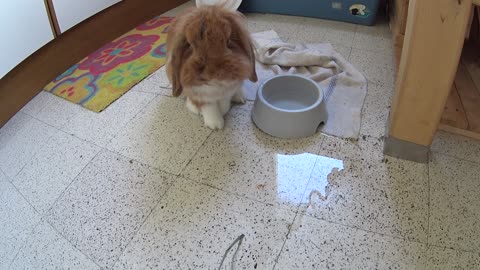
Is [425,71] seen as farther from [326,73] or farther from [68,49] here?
[68,49]

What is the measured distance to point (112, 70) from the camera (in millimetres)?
1917

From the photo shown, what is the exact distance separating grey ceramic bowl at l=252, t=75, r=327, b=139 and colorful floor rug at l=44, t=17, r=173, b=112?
2.21 feet

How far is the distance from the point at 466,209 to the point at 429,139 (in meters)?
0.24

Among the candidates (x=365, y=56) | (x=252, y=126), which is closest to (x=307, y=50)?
(x=365, y=56)

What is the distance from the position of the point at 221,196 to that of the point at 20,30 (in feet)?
3.98

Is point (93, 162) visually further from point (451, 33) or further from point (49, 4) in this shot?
point (451, 33)

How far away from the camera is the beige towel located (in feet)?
5.02

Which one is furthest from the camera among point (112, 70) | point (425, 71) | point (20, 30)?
point (112, 70)

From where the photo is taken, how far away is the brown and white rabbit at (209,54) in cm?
123

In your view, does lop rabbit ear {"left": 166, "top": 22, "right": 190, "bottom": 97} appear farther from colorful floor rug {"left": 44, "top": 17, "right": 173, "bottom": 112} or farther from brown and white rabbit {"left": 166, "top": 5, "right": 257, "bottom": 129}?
colorful floor rug {"left": 44, "top": 17, "right": 173, "bottom": 112}

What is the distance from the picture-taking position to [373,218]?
3.79ft

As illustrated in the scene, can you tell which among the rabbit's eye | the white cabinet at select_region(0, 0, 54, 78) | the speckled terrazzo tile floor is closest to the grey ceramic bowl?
the speckled terrazzo tile floor

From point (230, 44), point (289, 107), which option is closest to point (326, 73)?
point (289, 107)

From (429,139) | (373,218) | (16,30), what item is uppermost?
(16,30)
